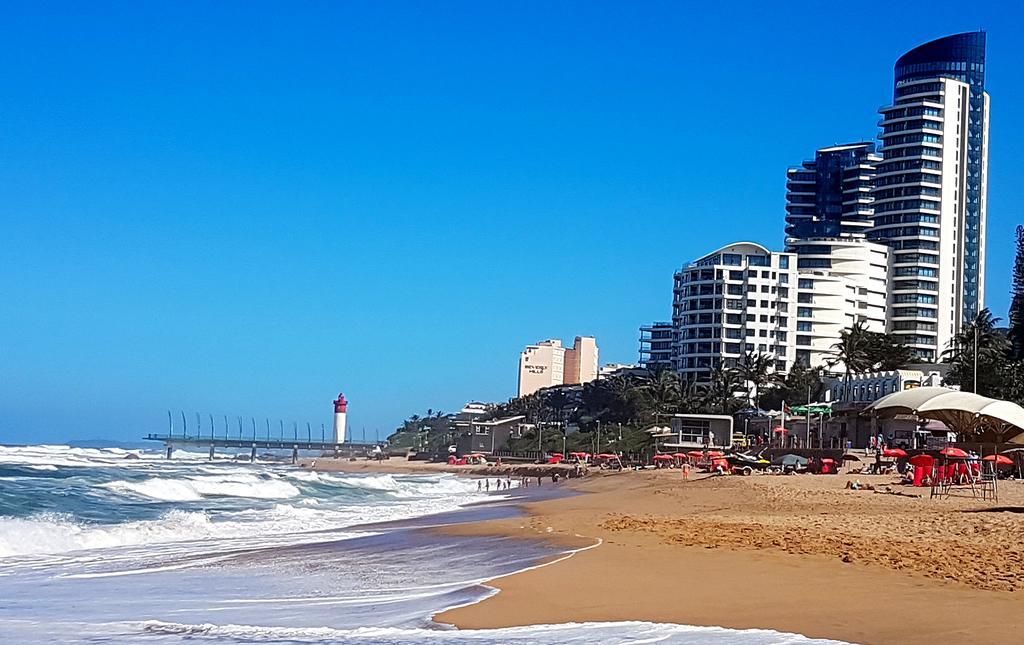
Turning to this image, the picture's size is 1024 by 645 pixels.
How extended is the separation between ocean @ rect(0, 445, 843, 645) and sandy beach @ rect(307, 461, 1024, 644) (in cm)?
68

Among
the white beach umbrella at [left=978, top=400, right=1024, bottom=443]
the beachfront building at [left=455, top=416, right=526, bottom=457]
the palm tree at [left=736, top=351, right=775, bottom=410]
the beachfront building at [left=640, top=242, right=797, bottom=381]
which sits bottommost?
the beachfront building at [left=455, top=416, right=526, bottom=457]

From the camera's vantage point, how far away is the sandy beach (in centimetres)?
933

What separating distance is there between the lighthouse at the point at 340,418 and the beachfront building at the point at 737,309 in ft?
201

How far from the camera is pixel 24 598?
1349 cm

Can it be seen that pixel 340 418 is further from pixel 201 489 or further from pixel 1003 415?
pixel 1003 415

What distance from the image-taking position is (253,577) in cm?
1501

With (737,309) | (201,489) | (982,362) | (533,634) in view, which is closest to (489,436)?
(737,309)

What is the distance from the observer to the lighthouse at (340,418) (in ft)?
533

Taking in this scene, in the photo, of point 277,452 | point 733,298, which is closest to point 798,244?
point 733,298

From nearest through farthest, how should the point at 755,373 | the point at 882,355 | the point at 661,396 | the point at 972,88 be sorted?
the point at 882,355 < the point at 755,373 < the point at 661,396 < the point at 972,88

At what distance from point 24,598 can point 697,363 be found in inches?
4244

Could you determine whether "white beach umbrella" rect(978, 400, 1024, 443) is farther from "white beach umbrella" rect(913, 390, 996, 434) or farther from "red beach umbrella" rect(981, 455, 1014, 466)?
"red beach umbrella" rect(981, 455, 1014, 466)

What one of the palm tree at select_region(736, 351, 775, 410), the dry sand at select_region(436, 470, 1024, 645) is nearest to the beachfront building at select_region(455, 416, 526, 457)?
the palm tree at select_region(736, 351, 775, 410)

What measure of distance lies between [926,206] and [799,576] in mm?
131216
